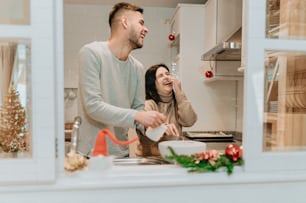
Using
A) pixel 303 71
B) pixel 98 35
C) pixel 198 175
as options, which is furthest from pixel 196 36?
pixel 198 175

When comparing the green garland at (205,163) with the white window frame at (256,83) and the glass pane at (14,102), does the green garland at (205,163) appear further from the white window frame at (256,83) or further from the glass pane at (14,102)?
the glass pane at (14,102)

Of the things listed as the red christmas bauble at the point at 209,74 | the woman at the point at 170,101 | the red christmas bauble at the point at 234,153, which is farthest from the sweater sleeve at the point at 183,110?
the red christmas bauble at the point at 234,153

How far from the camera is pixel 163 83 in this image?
1.90 metres

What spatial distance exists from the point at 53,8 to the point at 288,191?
3.12 feet

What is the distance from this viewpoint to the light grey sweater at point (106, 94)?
3.87 ft

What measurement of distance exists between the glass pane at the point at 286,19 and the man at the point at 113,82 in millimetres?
583

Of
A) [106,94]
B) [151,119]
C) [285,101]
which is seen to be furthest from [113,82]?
[285,101]

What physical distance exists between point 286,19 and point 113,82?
2.56 ft

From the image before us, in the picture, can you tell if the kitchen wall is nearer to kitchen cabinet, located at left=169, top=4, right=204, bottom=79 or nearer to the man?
kitchen cabinet, located at left=169, top=4, right=204, bottom=79

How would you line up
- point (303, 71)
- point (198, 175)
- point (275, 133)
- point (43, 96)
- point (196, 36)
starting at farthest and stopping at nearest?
point (196, 36) < point (303, 71) < point (275, 133) < point (198, 175) < point (43, 96)

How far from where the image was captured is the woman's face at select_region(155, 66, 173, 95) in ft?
6.19

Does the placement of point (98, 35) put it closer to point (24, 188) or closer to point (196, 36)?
point (196, 36)

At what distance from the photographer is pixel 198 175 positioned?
3.09ft

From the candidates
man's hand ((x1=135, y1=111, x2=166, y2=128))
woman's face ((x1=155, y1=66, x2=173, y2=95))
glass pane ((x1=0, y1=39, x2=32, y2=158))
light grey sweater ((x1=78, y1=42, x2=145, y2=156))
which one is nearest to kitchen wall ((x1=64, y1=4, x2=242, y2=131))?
woman's face ((x1=155, y1=66, x2=173, y2=95))
